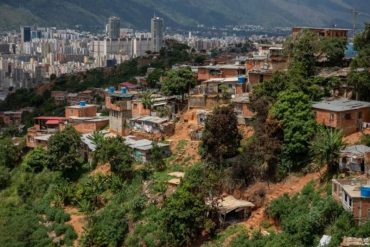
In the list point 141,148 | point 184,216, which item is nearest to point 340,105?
point 184,216

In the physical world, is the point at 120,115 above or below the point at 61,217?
above

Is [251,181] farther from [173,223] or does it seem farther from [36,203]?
[36,203]

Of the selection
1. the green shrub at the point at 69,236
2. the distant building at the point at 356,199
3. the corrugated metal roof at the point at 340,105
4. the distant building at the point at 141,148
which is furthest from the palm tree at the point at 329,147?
the green shrub at the point at 69,236

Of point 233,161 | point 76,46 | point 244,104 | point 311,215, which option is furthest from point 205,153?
point 76,46

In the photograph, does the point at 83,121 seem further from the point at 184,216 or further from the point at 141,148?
the point at 184,216

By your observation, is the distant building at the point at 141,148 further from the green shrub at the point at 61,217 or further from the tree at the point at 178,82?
the tree at the point at 178,82
